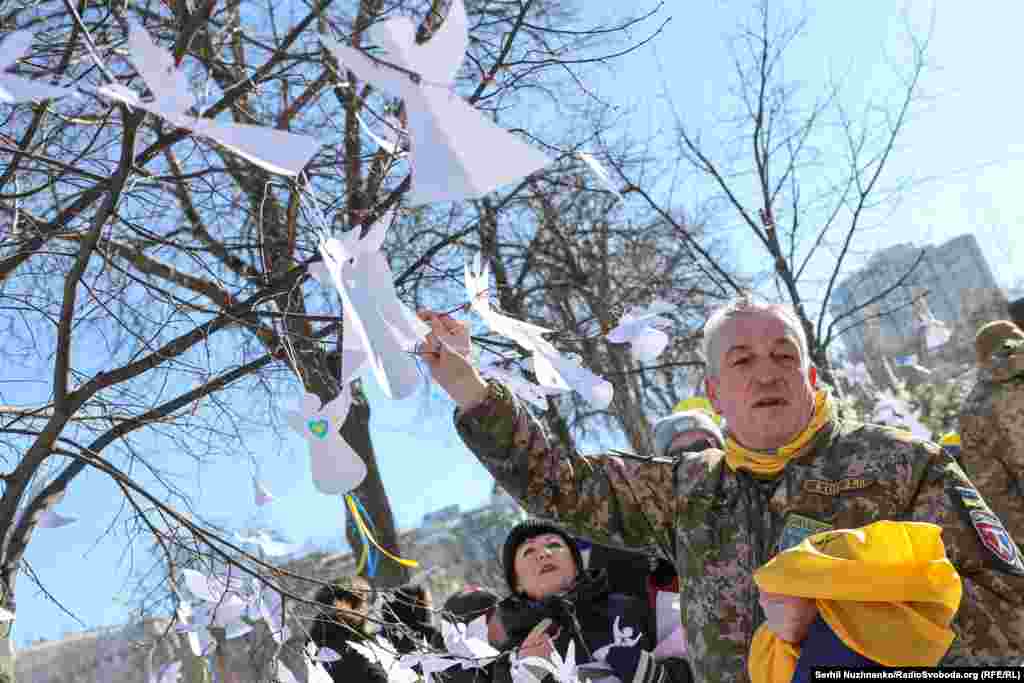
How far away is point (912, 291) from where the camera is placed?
8.82 metres

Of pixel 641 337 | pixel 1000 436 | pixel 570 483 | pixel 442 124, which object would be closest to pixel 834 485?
pixel 570 483

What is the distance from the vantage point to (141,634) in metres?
3.93

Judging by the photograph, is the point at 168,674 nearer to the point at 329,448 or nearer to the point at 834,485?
the point at 329,448

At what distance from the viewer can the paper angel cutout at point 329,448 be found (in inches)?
62.8

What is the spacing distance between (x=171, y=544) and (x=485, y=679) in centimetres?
→ 124

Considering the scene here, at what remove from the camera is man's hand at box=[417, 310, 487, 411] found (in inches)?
79.5

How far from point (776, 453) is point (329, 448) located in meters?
0.97

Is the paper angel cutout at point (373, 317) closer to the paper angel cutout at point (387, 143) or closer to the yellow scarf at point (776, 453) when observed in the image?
the paper angel cutout at point (387, 143)

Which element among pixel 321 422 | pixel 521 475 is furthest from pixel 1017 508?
pixel 321 422

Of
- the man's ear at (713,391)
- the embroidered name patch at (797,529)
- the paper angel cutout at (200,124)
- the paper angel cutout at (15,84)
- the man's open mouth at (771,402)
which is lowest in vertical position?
the embroidered name patch at (797,529)

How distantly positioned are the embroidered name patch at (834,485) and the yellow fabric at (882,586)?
0.93 ft

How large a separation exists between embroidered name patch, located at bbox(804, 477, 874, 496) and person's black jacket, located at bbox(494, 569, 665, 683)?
124 centimetres

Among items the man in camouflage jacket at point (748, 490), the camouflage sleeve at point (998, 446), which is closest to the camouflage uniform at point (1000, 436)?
the camouflage sleeve at point (998, 446)

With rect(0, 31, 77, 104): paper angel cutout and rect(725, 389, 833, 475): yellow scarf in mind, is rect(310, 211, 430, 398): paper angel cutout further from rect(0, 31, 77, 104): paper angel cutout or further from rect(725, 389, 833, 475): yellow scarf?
→ rect(725, 389, 833, 475): yellow scarf
